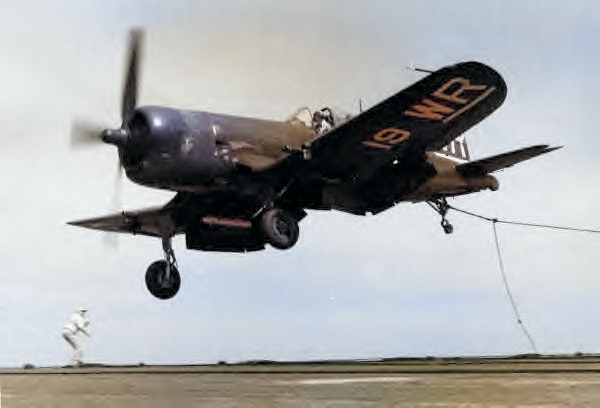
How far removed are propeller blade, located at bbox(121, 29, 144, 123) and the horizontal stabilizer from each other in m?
8.96

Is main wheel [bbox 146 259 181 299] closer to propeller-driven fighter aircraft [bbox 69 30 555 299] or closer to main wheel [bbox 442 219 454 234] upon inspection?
propeller-driven fighter aircraft [bbox 69 30 555 299]

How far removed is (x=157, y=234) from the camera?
76.8ft

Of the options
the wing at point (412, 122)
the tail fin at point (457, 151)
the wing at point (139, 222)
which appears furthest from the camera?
the tail fin at point (457, 151)

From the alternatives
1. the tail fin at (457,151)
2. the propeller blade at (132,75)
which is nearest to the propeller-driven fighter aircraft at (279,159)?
the propeller blade at (132,75)

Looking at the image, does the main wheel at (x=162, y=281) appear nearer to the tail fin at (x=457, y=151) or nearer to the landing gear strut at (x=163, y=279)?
the landing gear strut at (x=163, y=279)

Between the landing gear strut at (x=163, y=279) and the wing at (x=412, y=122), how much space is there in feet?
15.6

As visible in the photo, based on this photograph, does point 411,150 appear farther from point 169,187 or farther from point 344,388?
point 344,388

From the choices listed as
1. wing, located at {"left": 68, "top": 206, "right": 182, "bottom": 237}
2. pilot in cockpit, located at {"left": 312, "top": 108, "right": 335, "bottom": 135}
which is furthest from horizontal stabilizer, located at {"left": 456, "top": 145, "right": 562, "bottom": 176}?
wing, located at {"left": 68, "top": 206, "right": 182, "bottom": 237}

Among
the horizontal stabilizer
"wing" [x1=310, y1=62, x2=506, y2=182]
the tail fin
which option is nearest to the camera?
"wing" [x1=310, y1=62, x2=506, y2=182]

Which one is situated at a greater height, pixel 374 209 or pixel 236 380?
pixel 374 209

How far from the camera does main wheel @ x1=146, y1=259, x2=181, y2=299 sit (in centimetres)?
Answer: 2233

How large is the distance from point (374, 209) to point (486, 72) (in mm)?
5479

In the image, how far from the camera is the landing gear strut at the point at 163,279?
73.3ft

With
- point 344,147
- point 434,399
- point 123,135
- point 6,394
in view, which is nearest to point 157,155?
point 123,135
